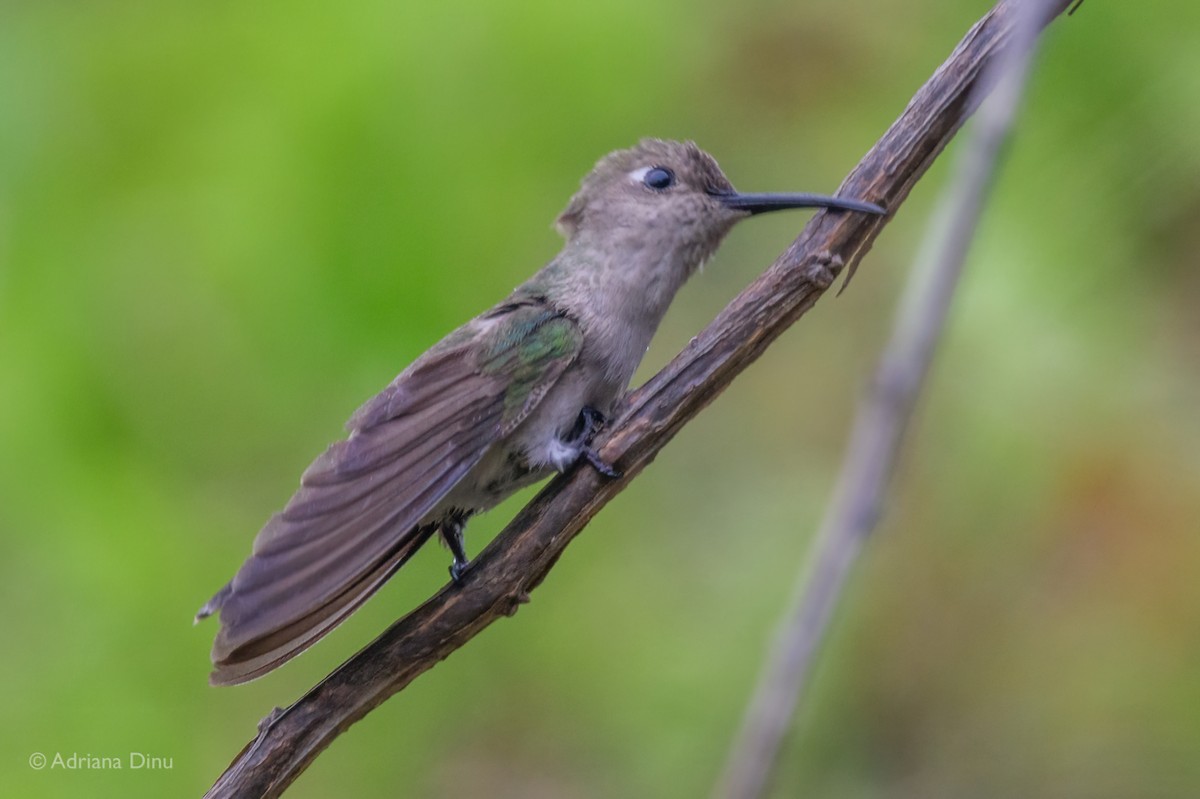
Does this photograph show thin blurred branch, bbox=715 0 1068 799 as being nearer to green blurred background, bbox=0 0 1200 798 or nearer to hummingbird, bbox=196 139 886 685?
hummingbird, bbox=196 139 886 685

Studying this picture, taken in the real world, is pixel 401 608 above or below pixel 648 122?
below

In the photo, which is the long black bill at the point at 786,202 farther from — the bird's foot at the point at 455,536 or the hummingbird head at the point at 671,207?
the bird's foot at the point at 455,536

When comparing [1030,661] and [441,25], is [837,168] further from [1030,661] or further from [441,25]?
[1030,661]

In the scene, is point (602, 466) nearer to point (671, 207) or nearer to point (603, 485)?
point (603, 485)

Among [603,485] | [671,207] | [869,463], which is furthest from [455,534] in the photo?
[869,463]

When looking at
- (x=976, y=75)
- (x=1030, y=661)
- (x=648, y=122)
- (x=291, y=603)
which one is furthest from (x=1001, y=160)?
(x=648, y=122)

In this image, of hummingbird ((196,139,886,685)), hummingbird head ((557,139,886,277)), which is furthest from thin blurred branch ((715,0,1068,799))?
hummingbird head ((557,139,886,277))
